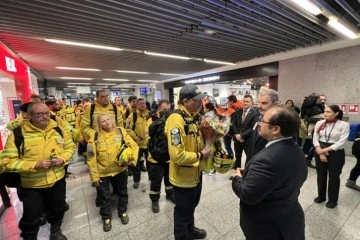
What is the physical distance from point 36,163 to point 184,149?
1.43 metres

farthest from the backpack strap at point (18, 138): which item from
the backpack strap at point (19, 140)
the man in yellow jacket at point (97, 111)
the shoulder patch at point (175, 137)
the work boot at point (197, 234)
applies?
the work boot at point (197, 234)

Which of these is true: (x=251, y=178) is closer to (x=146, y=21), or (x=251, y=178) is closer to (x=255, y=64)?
(x=146, y=21)

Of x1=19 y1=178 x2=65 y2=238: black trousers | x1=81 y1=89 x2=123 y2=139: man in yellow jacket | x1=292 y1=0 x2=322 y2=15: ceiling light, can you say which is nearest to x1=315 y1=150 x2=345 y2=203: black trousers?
x1=292 y1=0 x2=322 y2=15: ceiling light

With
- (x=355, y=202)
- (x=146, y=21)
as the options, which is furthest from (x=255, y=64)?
(x=355, y=202)

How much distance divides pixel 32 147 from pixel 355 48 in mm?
7296

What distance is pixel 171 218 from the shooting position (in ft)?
8.42

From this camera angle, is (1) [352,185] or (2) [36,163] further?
(1) [352,185]

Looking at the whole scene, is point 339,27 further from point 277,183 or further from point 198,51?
point 277,183

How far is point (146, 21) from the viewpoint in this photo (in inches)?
149

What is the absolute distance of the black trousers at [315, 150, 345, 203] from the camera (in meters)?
2.62

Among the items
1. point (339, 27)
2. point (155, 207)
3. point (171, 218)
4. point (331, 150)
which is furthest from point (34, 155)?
point (339, 27)

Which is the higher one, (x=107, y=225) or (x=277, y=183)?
(x=277, y=183)

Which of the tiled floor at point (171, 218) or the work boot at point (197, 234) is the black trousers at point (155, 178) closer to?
the tiled floor at point (171, 218)

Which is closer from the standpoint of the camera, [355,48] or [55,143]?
[55,143]
